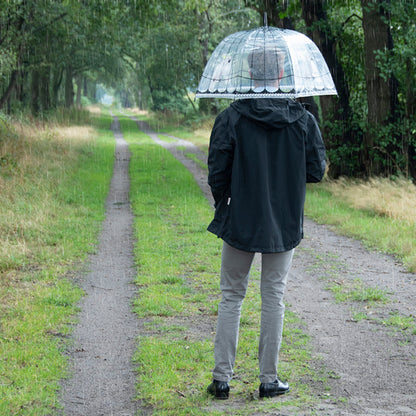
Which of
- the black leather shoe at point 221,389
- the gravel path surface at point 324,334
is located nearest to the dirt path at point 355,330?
the gravel path surface at point 324,334

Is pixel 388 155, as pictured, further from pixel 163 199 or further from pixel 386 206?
pixel 163 199

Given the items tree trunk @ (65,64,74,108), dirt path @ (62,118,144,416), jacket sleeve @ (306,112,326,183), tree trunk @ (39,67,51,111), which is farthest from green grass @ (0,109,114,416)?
tree trunk @ (65,64,74,108)

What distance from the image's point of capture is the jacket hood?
3.51 meters

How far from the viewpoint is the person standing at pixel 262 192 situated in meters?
3.59

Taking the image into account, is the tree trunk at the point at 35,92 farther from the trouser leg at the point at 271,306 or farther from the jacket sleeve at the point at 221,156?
the trouser leg at the point at 271,306

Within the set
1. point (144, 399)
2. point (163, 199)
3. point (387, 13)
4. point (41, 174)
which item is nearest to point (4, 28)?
point (41, 174)

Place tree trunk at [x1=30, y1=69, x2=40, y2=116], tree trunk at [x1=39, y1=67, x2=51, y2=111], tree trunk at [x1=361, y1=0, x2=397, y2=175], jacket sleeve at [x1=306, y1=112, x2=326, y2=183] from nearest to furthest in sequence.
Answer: jacket sleeve at [x1=306, y1=112, x2=326, y2=183], tree trunk at [x1=361, y1=0, x2=397, y2=175], tree trunk at [x1=30, y1=69, x2=40, y2=116], tree trunk at [x1=39, y1=67, x2=51, y2=111]

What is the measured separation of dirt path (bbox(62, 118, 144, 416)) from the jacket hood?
6.60 feet

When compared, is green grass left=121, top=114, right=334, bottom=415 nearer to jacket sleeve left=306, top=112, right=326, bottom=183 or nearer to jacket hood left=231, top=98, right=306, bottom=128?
jacket sleeve left=306, top=112, right=326, bottom=183

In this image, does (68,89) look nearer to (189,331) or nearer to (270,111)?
(189,331)

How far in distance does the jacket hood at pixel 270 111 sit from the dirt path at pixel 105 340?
6.60ft

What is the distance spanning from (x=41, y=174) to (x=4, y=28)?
8894 mm

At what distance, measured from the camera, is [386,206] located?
36.3ft

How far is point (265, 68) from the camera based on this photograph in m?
3.72
